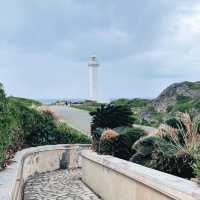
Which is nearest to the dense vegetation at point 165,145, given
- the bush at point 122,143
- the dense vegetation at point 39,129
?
the bush at point 122,143

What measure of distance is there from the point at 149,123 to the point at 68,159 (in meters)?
6.29

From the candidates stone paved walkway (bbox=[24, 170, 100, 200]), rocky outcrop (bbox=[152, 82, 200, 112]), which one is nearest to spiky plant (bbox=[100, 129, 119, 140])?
stone paved walkway (bbox=[24, 170, 100, 200])

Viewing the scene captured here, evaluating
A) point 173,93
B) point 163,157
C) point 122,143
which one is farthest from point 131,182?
point 173,93

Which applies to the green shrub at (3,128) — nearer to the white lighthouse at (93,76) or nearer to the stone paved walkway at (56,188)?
the stone paved walkway at (56,188)

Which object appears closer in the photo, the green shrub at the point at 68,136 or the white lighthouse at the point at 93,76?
the green shrub at the point at 68,136

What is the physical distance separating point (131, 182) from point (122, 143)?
13.6 feet

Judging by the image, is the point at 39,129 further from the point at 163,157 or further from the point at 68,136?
the point at 163,157

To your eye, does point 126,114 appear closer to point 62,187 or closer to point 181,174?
point 62,187

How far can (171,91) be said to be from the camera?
86.4 feet

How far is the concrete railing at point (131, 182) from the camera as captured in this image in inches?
274

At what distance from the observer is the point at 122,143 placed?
13117 millimetres

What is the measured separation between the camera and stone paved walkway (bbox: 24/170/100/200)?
466 inches

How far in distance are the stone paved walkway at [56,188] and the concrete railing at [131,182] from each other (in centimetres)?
35

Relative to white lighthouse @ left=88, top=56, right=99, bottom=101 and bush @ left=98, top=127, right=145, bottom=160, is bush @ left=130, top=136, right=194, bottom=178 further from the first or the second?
white lighthouse @ left=88, top=56, right=99, bottom=101
